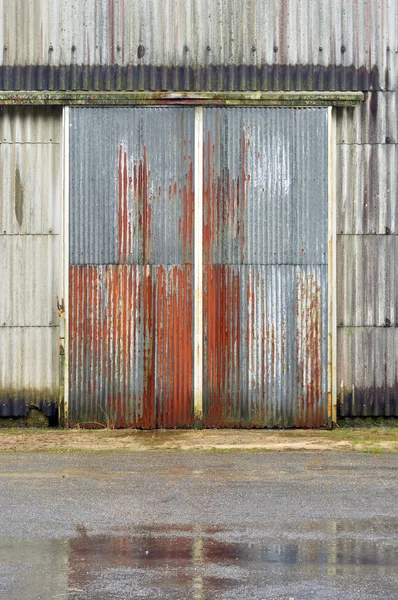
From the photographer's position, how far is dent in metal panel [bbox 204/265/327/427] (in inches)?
595

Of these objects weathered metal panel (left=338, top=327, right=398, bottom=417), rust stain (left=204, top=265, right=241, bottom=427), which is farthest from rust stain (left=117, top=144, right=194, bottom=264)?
weathered metal panel (left=338, top=327, right=398, bottom=417)

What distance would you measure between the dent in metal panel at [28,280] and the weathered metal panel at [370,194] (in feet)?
13.8

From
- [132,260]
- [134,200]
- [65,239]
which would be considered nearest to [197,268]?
[132,260]

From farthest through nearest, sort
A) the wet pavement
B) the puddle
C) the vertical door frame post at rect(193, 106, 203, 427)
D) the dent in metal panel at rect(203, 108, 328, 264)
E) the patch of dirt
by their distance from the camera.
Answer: the dent in metal panel at rect(203, 108, 328, 264)
the vertical door frame post at rect(193, 106, 203, 427)
the patch of dirt
the wet pavement
the puddle

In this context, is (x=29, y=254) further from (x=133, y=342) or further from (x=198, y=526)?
(x=198, y=526)

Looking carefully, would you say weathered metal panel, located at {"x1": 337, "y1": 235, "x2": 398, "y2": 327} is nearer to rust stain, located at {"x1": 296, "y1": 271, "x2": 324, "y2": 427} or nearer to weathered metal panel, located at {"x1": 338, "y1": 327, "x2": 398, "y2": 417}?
weathered metal panel, located at {"x1": 338, "y1": 327, "x2": 398, "y2": 417}

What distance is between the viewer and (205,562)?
26.2 feet

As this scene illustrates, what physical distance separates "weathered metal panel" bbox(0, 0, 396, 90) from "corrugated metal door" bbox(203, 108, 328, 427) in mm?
644

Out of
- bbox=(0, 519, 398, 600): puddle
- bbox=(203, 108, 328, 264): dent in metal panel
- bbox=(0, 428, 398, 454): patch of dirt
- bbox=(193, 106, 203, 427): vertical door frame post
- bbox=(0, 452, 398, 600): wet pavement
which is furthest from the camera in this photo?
bbox=(203, 108, 328, 264): dent in metal panel

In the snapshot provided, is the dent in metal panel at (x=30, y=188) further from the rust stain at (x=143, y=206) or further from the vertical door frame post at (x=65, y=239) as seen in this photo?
the rust stain at (x=143, y=206)

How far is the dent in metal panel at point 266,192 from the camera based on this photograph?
1516cm

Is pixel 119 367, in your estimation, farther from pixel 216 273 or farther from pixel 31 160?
pixel 31 160

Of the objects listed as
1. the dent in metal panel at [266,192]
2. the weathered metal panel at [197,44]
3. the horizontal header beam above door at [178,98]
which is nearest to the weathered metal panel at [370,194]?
the dent in metal panel at [266,192]

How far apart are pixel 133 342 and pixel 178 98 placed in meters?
3.54
